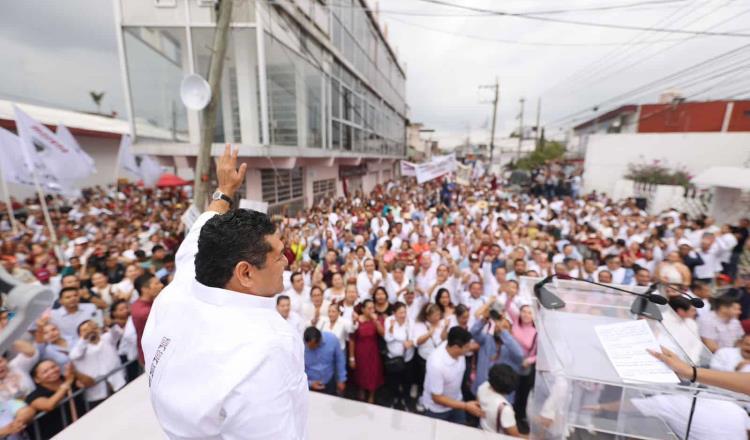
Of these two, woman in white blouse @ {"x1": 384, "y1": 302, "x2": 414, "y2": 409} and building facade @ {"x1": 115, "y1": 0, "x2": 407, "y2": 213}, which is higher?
building facade @ {"x1": 115, "y1": 0, "x2": 407, "y2": 213}

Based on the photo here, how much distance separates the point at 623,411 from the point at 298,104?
9.57m

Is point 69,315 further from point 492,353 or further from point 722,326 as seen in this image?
point 722,326

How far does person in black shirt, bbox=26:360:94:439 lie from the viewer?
277cm

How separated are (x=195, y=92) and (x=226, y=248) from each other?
5135 millimetres

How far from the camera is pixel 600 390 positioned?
65.9 inches

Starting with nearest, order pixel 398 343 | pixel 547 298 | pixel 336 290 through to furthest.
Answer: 1. pixel 547 298
2. pixel 398 343
3. pixel 336 290

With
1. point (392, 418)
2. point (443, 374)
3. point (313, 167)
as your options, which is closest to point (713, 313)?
point (443, 374)

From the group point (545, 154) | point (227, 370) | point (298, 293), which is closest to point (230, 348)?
point (227, 370)

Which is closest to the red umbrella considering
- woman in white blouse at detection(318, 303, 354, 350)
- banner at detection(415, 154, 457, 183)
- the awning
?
banner at detection(415, 154, 457, 183)

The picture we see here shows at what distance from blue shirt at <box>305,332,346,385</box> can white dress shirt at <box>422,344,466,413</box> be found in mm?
923

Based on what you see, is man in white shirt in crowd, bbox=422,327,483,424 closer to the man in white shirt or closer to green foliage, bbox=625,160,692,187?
the man in white shirt

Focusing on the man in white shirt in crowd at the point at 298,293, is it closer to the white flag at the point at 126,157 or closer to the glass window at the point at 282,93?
the glass window at the point at 282,93

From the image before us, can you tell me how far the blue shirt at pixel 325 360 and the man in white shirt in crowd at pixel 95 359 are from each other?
1911 mm

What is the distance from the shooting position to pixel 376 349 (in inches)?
151
